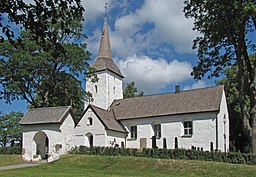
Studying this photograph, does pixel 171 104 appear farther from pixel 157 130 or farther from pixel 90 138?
pixel 90 138

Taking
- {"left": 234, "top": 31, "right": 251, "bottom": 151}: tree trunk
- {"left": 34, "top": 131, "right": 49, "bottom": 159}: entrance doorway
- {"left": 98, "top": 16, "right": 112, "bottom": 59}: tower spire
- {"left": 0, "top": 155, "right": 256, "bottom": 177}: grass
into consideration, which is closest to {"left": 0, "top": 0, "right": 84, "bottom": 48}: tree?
{"left": 0, "top": 155, "right": 256, "bottom": 177}: grass

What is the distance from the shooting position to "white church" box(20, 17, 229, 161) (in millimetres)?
31172

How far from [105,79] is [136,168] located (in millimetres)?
21388

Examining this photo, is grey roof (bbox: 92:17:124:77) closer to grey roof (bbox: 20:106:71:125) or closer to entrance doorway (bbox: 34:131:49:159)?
grey roof (bbox: 20:106:71:125)

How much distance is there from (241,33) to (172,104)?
1424 cm

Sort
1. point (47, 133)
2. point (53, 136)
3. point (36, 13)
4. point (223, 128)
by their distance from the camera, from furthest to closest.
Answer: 1. point (223, 128)
2. point (47, 133)
3. point (53, 136)
4. point (36, 13)

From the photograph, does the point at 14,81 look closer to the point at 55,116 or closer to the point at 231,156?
the point at 55,116

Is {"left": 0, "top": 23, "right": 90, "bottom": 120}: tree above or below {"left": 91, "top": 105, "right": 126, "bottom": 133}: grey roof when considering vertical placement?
above

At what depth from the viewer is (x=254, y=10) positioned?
59.6ft

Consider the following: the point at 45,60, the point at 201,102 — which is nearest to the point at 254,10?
the point at 201,102

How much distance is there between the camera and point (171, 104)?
34.6m

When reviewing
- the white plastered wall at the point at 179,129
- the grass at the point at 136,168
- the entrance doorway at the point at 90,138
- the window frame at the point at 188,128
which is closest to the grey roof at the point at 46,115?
the entrance doorway at the point at 90,138

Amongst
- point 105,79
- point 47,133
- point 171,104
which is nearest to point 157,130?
point 171,104

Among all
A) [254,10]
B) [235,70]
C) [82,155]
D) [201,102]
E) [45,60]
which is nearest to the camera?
[254,10]
